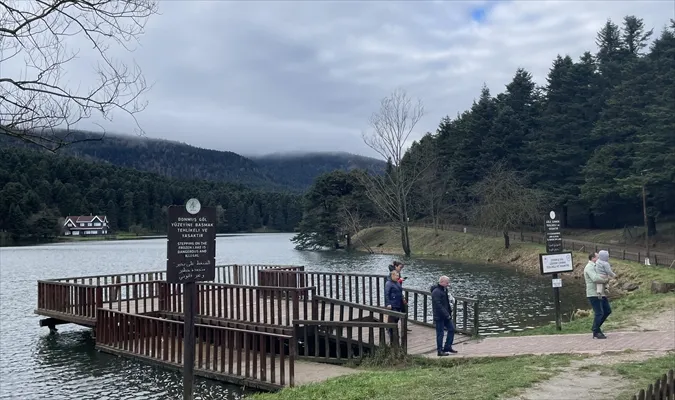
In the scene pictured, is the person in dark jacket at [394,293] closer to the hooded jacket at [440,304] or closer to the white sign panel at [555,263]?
the hooded jacket at [440,304]

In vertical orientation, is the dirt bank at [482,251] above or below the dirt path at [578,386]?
below

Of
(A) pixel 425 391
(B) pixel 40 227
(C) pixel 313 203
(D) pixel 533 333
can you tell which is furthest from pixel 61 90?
(B) pixel 40 227

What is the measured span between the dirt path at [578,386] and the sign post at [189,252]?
4770mm

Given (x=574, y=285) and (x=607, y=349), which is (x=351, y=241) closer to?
(x=574, y=285)

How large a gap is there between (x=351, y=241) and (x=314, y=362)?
62.6m

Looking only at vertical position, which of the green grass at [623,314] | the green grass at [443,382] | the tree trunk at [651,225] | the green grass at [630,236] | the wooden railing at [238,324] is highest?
the tree trunk at [651,225]

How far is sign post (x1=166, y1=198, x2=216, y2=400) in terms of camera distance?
8.67 m

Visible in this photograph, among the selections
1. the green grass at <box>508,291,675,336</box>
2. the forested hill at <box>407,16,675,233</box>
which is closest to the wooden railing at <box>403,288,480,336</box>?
the green grass at <box>508,291,675,336</box>

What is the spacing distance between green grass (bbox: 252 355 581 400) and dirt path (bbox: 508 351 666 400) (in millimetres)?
180

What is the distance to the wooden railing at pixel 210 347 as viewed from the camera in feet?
38.4

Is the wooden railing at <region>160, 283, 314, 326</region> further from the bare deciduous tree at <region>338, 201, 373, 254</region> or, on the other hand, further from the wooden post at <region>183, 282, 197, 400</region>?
the bare deciduous tree at <region>338, 201, 373, 254</region>

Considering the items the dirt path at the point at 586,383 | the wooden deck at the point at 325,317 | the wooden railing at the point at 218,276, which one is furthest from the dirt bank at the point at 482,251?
the wooden railing at the point at 218,276

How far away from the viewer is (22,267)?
45.1m

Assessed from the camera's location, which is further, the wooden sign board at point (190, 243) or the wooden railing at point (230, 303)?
the wooden railing at point (230, 303)
